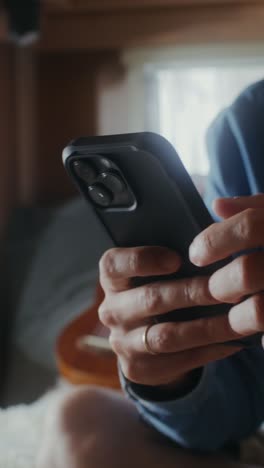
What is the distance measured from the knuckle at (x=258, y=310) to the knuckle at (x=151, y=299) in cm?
8

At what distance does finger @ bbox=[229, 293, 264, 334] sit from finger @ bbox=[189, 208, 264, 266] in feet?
0.10

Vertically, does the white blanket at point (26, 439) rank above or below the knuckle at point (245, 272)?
below

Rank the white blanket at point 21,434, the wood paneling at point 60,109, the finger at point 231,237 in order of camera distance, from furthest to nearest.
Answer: the wood paneling at point 60,109 < the white blanket at point 21,434 < the finger at point 231,237

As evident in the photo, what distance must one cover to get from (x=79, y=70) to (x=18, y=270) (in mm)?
487

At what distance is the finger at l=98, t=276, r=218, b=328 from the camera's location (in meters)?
0.39

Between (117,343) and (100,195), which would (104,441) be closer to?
(117,343)

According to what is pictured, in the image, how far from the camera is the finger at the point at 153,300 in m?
0.39

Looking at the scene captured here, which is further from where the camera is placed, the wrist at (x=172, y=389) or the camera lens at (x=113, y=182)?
the wrist at (x=172, y=389)

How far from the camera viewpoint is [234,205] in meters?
0.37

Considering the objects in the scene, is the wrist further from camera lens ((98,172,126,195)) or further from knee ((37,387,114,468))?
camera lens ((98,172,126,195))

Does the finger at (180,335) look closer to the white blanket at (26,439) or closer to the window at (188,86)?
the white blanket at (26,439)

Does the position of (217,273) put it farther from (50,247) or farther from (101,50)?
(101,50)

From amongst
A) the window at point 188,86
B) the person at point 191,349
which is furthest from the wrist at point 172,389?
the window at point 188,86

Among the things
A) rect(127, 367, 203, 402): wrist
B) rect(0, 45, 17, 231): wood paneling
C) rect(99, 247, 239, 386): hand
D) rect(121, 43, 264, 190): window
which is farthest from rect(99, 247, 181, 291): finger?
rect(0, 45, 17, 231): wood paneling
